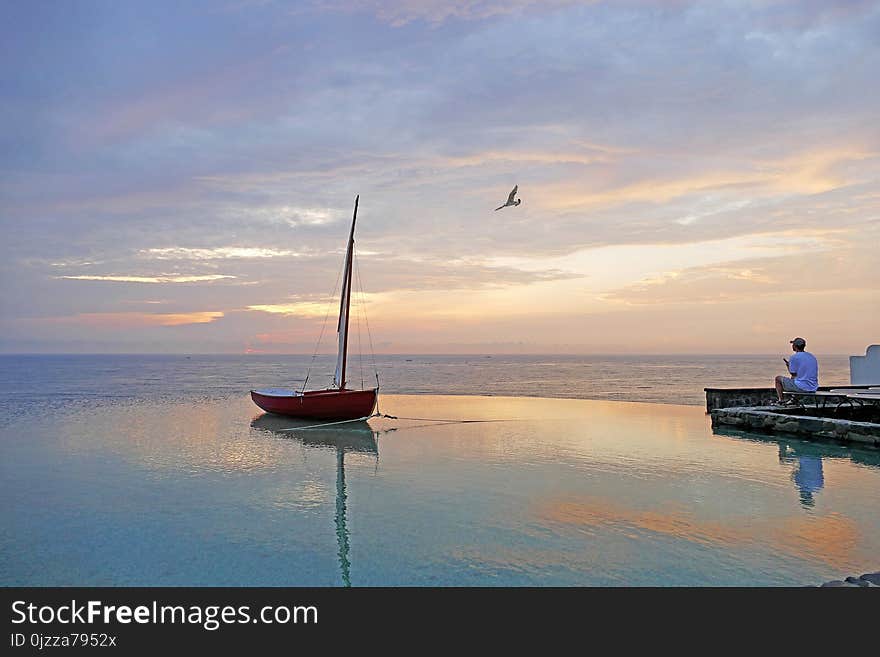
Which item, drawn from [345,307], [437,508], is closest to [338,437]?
[345,307]

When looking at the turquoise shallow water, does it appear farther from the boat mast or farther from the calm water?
the boat mast

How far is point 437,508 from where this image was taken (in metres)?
10.2

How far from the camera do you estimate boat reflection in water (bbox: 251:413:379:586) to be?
10959mm

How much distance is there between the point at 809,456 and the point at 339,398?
46.4ft

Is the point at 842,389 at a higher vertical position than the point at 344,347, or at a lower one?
lower

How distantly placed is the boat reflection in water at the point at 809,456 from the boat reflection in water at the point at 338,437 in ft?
24.5

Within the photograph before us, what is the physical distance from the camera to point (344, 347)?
22.8 m

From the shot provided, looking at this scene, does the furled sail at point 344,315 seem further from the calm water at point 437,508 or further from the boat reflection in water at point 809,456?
the boat reflection in water at point 809,456

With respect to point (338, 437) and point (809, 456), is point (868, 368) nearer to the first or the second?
point (809, 456)

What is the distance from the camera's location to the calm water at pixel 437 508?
7312 millimetres

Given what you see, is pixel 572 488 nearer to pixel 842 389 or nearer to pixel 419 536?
pixel 419 536

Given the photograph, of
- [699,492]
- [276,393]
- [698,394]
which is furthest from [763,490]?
[698,394]

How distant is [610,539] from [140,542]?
640 cm

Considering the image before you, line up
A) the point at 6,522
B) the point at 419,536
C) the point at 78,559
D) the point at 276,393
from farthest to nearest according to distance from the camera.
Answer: the point at 276,393, the point at 6,522, the point at 419,536, the point at 78,559
